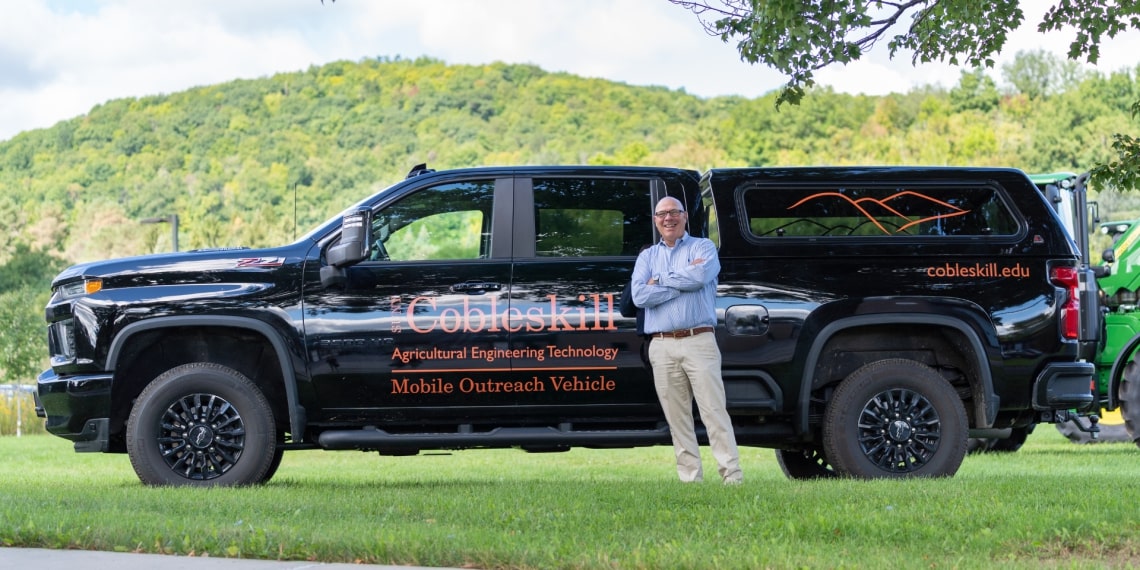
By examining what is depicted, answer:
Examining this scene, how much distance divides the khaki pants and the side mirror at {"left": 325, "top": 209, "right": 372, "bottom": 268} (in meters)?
1.94

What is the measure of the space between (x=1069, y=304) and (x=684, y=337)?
264 cm

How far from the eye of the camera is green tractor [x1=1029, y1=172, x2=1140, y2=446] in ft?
47.0

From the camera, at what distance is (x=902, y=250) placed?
9023mm

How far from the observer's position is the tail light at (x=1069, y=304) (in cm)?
902

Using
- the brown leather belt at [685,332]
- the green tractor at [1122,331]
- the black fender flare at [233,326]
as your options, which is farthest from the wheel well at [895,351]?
the green tractor at [1122,331]

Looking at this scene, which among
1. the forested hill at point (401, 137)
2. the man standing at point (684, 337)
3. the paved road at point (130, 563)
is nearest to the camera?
the paved road at point (130, 563)

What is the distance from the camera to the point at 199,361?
9.18 meters

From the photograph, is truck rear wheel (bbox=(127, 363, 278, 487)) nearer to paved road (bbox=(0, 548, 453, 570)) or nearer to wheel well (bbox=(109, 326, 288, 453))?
wheel well (bbox=(109, 326, 288, 453))

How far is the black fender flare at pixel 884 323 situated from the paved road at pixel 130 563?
3.97 meters

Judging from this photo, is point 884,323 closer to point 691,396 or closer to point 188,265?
point 691,396

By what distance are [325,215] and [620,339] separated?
63564 mm

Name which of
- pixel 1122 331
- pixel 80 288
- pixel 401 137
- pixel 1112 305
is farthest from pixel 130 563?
pixel 401 137

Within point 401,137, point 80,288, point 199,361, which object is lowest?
point 199,361

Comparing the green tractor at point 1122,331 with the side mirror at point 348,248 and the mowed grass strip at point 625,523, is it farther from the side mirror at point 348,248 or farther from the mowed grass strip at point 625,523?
the side mirror at point 348,248
